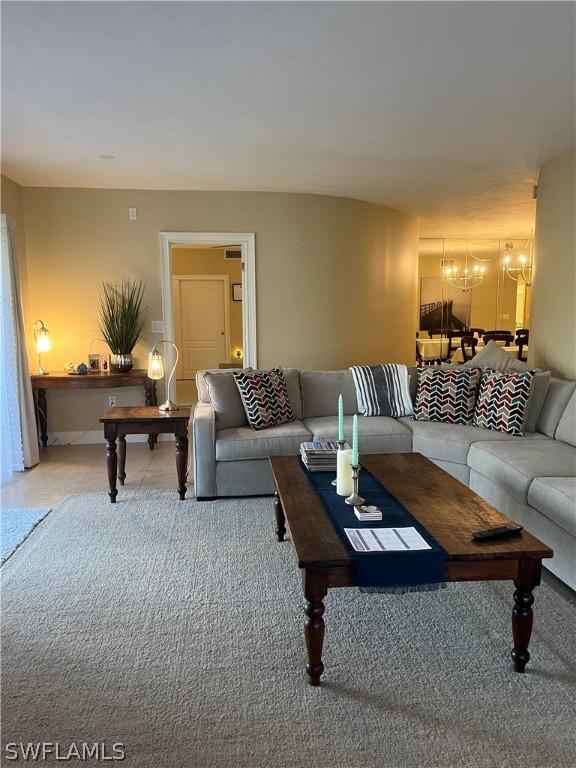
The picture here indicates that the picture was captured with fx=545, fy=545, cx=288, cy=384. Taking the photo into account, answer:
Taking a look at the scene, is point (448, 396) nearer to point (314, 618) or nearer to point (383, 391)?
point (383, 391)

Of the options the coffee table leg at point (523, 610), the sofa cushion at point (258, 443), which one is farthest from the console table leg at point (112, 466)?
the coffee table leg at point (523, 610)

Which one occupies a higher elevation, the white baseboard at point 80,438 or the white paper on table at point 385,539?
the white paper on table at point 385,539

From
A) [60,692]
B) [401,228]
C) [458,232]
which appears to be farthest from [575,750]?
[458,232]

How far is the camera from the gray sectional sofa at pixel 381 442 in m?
3.09

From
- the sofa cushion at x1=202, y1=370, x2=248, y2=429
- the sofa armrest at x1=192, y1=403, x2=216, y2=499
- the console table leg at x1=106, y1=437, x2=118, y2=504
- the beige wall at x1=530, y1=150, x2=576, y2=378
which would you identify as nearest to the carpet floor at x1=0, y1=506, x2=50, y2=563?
the console table leg at x1=106, y1=437, x2=118, y2=504

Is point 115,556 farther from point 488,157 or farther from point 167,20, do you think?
point 488,157

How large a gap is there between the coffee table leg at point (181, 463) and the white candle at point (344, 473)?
164cm

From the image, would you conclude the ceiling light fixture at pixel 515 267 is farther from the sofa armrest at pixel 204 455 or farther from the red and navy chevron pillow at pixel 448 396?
the sofa armrest at pixel 204 455

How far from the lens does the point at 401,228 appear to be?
6.86 meters

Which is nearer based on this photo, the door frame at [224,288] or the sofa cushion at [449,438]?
the sofa cushion at [449,438]

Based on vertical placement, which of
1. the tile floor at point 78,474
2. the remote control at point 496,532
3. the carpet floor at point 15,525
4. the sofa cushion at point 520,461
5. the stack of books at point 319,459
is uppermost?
the stack of books at point 319,459

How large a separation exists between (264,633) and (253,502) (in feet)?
5.14

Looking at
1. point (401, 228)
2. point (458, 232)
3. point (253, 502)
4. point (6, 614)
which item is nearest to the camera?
point (6, 614)

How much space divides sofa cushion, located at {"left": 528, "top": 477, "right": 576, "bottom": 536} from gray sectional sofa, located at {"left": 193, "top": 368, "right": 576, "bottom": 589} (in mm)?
10
